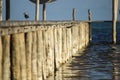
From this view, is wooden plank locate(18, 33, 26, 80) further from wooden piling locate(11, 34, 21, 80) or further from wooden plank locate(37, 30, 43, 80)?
wooden plank locate(37, 30, 43, 80)

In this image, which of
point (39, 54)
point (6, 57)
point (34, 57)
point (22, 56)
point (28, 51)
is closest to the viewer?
point (6, 57)

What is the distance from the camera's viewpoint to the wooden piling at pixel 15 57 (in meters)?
9.45

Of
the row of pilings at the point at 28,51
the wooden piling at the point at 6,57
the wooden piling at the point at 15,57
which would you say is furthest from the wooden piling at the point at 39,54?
the wooden piling at the point at 6,57

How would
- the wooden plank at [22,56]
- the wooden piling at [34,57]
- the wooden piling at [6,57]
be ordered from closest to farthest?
the wooden piling at [6,57], the wooden plank at [22,56], the wooden piling at [34,57]

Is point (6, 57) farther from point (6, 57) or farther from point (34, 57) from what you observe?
point (34, 57)

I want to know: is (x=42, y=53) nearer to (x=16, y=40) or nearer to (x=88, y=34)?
(x=16, y=40)

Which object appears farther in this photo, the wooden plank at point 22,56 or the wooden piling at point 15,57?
the wooden plank at point 22,56

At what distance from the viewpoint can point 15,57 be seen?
31.3 ft

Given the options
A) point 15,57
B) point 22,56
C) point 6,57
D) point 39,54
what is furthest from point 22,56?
point 39,54

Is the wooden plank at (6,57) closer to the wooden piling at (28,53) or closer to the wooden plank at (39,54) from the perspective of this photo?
the wooden piling at (28,53)

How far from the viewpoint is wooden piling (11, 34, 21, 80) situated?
9.45 m

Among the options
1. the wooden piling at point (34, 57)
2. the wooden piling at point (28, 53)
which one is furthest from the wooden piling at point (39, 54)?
the wooden piling at point (28, 53)

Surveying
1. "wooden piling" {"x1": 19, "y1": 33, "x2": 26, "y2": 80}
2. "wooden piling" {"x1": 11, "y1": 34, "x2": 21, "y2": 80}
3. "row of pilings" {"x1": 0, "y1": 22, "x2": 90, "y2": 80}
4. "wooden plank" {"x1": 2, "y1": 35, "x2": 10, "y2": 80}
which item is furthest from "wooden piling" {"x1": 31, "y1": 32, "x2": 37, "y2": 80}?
"wooden plank" {"x1": 2, "y1": 35, "x2": 10, "y2": 80}

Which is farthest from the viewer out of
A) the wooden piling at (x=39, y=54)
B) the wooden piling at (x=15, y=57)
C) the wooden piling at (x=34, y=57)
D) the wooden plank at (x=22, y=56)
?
the wooden piling at (x=39, y=54)
